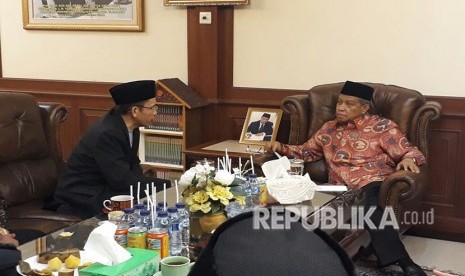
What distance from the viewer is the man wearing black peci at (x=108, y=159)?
10.6 feet

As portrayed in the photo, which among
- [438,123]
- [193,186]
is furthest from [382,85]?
[193,186]

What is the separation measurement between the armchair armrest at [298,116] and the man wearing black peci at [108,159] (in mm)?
1168

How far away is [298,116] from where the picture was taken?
→ 420 centimetres

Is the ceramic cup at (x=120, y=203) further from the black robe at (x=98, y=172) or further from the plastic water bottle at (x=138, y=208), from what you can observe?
the black robe at (x=98, y=172)

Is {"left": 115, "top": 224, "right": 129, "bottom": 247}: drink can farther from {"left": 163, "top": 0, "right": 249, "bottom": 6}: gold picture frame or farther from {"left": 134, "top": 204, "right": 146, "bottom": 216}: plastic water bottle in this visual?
{"left": 163, "top": 0, "right": 249, "bottom": 6}: gold picture frame

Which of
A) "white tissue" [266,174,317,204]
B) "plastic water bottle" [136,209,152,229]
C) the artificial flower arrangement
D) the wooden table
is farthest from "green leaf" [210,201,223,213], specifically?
the wooden table

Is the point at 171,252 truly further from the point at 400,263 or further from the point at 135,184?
the point at 400,263

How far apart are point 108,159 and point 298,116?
1509mm

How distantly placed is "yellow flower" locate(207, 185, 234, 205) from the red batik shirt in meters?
1.48

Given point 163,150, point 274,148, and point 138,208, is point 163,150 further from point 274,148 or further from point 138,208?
point 138,208

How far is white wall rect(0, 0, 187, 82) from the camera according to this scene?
4898mm

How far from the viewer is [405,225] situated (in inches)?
156

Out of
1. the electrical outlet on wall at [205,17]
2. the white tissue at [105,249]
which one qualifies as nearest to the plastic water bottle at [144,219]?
the white tissue at [105,249]

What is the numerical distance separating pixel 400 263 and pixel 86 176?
1.83m
